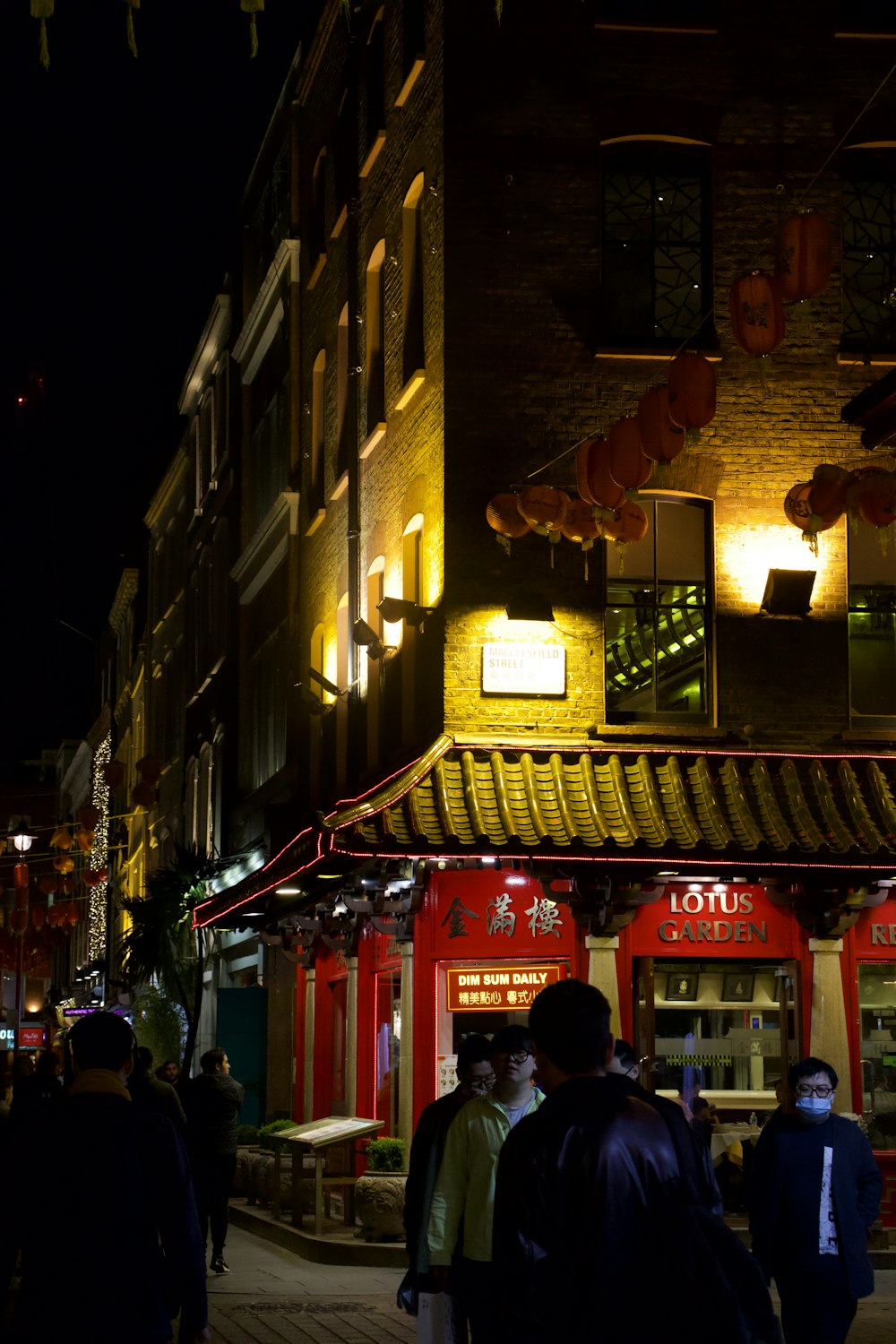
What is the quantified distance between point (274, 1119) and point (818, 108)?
651 inches

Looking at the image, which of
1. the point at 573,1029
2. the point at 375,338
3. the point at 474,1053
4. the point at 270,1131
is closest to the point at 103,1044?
the point at 573,1029

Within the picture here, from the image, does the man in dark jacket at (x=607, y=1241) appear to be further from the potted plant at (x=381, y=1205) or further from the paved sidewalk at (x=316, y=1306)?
the potted plant at (x=381, y=1205)

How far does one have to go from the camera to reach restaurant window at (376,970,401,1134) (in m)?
21.4

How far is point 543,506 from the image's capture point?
18.0 meters

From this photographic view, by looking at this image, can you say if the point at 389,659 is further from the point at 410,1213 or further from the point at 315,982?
the point at 410,1213

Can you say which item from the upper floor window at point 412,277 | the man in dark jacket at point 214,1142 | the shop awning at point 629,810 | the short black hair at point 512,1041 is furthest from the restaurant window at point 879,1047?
the short black hair at point 512,1041

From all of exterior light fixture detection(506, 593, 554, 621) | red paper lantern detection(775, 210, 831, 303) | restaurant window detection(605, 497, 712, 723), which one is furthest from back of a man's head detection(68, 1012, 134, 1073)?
restaurant window detection(605, 497, 712, 723)

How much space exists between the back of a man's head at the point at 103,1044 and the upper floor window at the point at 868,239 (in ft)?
47.3

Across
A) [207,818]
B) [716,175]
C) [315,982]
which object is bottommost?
[315,982]

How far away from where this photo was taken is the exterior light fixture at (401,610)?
63.6 ft

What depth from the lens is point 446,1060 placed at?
19406mm

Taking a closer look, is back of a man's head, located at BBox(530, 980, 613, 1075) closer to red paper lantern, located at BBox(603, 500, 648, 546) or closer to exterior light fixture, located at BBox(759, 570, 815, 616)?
red paper lantern, located at BBox(603, 500, 648, 546)

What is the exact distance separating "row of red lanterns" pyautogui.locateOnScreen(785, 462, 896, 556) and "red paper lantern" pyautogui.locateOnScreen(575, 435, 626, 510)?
5.26ft

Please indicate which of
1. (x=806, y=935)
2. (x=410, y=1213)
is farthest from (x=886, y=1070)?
(x=410, y=1213)
